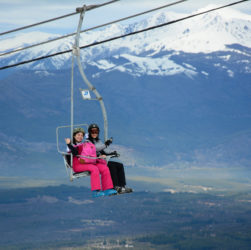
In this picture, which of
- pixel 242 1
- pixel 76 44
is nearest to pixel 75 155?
pixel 76 44

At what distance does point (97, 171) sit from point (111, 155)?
0.91 meters

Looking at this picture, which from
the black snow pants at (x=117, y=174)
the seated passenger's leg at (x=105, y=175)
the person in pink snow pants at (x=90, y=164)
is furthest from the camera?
the black snow pants at (x=117, y=174)

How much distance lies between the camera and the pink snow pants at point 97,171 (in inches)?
1035

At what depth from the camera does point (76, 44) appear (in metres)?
25.0

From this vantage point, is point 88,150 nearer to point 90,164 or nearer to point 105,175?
point 90,164

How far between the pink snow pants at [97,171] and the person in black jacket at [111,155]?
12.5 inches

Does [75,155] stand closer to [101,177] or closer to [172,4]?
[101,177]

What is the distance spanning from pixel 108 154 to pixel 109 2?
693 cm

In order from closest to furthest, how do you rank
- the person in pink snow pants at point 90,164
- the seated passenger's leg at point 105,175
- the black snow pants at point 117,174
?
the person in pink snow pants at point 90,164 < the seated passenger's leg at point 105,175 < the black snow pants at point 117,174

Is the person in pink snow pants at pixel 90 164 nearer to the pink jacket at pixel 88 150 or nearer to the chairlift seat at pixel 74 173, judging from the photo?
the pink jacket at pixel 88 150

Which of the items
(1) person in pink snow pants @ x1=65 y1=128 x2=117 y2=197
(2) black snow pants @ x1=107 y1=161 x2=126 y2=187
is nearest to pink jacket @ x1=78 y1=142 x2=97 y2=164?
(1) person in pink snow pants @ x1=65 y1=128 x2=117 y2=197

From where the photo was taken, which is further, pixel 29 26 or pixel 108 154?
pixel 108 154

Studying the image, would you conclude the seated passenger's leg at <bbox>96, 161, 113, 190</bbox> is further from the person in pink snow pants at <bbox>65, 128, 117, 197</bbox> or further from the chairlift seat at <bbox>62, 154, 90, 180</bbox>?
the chairlift seat at <bbox>62, 154, 90, 180</bbox>

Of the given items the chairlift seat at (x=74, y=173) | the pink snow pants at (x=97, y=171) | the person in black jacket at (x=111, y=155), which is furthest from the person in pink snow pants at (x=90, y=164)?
the person in black jacket at (x=111, y=155)
